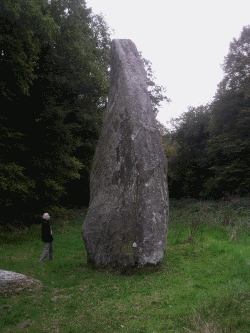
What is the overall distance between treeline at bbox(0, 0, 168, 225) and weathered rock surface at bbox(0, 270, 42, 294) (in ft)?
16.0

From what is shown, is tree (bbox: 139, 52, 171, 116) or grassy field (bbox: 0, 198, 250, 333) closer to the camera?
grassy field (bbox: 0, 198, 250, 333)

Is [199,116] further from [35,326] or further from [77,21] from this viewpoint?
[35,326]

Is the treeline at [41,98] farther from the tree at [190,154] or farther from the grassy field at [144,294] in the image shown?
the tree at [190,154]

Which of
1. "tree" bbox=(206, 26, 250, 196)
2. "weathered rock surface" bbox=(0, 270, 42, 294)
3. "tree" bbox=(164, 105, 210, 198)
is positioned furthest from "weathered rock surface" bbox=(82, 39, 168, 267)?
"tree" bbox=(164, 105, 210, 198)

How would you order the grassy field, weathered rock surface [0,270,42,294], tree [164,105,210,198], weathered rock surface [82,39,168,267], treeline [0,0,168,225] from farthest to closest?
tree [164,105,210,198]
treeline [0,0,168,225]
weathered rock surface [82,39,168,267]
weathered rock surface [0,270,42,294]
the grassy field

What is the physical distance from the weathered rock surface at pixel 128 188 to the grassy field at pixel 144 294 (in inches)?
24.2

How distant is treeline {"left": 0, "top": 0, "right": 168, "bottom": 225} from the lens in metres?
11.1

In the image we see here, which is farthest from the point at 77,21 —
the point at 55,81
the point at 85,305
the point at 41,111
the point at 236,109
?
the point at 85,305

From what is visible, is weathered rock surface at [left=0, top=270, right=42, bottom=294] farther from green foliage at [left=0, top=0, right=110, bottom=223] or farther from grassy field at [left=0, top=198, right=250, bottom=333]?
green foliage at [left=0, top=0, right=110, bottom=223]

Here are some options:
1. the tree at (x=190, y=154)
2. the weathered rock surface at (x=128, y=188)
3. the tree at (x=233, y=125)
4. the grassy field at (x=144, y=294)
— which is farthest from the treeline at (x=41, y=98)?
the tree at (x=190, y=154)

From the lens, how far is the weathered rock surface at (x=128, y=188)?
706 cm

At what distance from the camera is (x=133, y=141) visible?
7.73m

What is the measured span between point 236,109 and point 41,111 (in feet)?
47.3

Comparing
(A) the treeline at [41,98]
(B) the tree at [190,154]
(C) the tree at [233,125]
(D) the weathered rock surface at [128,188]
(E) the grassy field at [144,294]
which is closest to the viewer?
(E) the grassy field at [144,294]
